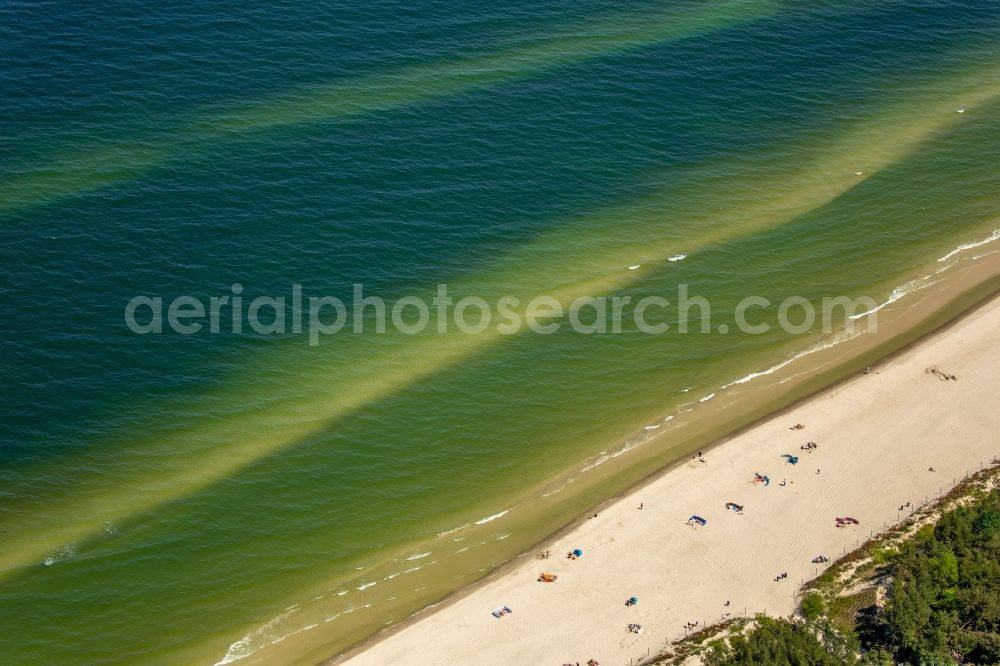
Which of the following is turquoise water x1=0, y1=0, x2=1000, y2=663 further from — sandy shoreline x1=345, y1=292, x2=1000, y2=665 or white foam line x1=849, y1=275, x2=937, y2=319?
sandy shoreline x1=345, y1=292, x2=1000, y2=665

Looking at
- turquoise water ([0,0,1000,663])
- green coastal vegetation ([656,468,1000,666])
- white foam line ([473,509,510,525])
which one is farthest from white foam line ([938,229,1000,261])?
white foam line ([473,509,510,525])

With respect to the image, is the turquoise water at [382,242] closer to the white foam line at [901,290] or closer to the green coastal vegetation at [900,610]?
the white foam line at [901,290]

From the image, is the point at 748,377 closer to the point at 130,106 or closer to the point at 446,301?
the point at 446,301

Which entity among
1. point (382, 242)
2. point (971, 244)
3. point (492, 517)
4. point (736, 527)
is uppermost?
point (382, 242)

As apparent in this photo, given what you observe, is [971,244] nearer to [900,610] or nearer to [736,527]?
[736,527]

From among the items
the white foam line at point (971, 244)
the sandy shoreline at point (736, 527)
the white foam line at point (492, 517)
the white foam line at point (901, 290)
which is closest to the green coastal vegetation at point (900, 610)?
the sandy shoreline at point (736, 527)

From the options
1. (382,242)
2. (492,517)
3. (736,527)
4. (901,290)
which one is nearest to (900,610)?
(736,527)
